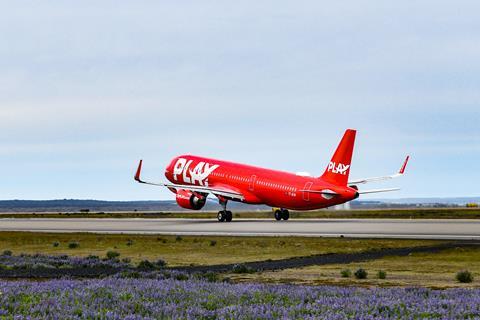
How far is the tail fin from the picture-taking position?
6538 centimetres

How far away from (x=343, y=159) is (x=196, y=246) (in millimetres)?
27275

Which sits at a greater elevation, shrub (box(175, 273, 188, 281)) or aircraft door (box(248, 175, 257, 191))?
aircraft door (box(248, 175, 257, 191))

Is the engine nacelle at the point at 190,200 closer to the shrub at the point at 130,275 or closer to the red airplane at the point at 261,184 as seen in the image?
the red airplane at the point at 261,184

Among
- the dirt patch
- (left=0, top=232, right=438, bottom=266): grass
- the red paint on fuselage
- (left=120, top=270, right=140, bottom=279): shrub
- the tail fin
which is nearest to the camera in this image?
(left=120, top=270, right=140, bottom=279): shrub

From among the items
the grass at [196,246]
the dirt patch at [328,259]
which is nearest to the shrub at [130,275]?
the dirt patch at [328,259]

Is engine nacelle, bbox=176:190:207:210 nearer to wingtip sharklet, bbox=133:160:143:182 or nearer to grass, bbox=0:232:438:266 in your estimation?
wingtip sharklet, bbox=133:160:143:182

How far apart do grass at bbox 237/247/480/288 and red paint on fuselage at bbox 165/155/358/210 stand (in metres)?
31.7

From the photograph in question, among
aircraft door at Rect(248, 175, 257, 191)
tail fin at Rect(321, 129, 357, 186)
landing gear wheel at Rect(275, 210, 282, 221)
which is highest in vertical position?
tail fin at Rect(321, 129, 357, 186)

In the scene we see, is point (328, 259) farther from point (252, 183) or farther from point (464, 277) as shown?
point (252, 183)

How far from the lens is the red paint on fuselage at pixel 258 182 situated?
6688 centimetres

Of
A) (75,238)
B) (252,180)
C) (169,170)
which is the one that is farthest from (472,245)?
(169,170)

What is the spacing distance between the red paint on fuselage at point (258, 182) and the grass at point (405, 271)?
31716 mm

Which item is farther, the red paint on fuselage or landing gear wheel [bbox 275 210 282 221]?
landing gear wheel [bbox 275 210 282 221]

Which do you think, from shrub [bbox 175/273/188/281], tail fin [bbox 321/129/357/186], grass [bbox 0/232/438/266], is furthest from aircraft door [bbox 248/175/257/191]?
shrub [bbox 175/273/188/281]
